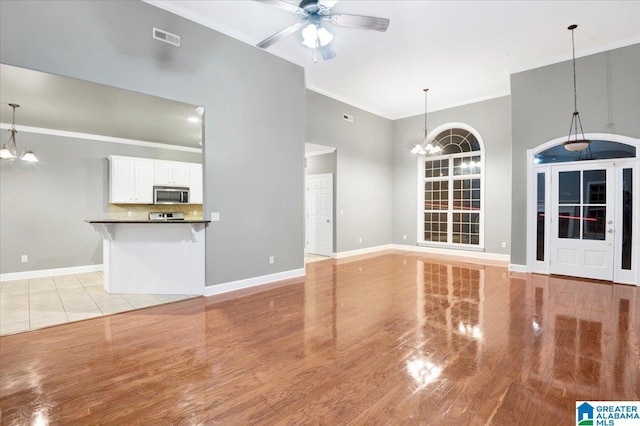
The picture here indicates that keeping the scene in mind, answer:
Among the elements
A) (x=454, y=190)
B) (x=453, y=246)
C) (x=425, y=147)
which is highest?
(x=425, y=147)

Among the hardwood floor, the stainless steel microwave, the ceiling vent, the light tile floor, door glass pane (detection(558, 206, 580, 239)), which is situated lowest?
the hardwood floor

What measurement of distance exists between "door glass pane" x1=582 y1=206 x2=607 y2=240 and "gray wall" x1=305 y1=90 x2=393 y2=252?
15.1ft

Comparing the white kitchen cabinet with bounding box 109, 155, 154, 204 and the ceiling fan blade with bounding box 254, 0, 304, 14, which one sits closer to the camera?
the ceiling fan blade with bounding box 254, 0, 304, 14

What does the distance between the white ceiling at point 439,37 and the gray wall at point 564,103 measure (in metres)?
0.24

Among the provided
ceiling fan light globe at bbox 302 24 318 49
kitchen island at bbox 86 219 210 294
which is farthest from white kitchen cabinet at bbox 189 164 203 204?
ceiling fan light globe at bbox 302 24 318 49

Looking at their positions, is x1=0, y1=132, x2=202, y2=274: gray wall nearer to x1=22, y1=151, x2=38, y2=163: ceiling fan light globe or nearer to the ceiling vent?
x1=22, y1=151, x2=38, y2=163: ceiling fan light globe

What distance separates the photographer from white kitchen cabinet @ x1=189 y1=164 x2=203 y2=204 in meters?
7.65

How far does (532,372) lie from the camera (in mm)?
2383

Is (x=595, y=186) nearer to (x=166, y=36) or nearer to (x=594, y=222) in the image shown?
(x=594, y=222)

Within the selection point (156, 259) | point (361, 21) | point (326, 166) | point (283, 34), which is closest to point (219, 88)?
point (283, 34)

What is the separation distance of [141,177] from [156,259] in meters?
3.22

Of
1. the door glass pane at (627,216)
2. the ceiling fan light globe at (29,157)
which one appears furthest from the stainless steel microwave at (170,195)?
the door glass pane at (627,216)

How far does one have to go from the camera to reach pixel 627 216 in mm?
5027

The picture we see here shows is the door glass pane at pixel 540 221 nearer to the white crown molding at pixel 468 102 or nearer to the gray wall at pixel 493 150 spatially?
the gray wall at pixel 493 150
